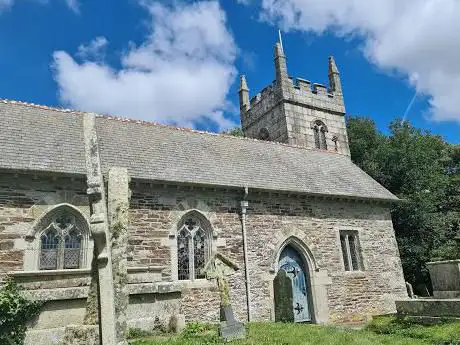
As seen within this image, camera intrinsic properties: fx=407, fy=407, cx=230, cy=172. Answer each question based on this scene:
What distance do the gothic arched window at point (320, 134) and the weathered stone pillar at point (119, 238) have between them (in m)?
20.9

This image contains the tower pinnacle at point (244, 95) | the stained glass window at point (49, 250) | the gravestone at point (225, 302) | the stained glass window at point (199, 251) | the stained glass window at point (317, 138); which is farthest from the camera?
the tower pinnacle at point (244, 95)

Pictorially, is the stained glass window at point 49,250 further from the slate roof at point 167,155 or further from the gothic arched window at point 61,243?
the slate roof at point 167,155

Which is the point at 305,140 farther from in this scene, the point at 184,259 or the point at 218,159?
the point at 184,259

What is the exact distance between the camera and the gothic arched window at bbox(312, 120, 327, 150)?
2514cm

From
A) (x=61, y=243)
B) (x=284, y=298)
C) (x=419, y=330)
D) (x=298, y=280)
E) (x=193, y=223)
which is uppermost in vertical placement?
(x=193, y=223)

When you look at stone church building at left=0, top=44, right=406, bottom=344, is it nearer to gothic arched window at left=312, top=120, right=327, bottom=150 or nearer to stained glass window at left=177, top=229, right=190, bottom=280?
stained glass window at left=177, top=229, right=190, bottom=280

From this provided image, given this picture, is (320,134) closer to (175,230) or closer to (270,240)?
(270,240)

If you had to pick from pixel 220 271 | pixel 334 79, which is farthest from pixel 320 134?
pixel 220 271

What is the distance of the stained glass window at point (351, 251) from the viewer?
16.4 meters

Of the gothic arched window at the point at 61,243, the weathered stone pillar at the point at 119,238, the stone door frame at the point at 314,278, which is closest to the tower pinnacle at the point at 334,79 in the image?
the stone door frame at the point at 314,278

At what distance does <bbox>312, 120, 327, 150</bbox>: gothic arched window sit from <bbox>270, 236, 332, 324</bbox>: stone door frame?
11.1 meters

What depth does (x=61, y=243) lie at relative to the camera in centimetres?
1150

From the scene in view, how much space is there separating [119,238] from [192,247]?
837 cm

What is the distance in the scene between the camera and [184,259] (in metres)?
13.2
